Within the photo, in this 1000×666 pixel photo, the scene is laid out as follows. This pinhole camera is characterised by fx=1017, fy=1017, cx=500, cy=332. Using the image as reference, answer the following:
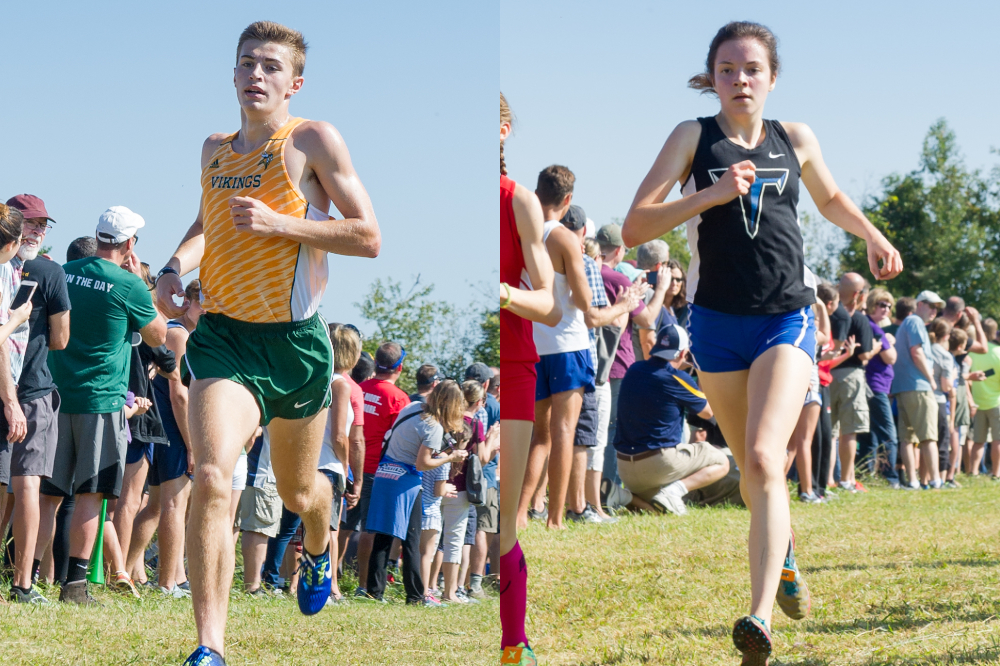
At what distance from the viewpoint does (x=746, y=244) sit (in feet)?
12.9

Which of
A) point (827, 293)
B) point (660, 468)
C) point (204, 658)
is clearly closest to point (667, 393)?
point (660, 468)

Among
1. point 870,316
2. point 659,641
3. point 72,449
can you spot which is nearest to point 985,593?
point 659,641

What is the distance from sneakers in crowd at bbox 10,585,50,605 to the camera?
19.0 feet

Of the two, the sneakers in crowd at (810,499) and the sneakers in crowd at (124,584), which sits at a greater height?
the sneakers in crowd at (810,499)

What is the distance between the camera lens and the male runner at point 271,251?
3828mm

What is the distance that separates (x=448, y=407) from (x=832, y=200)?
3.69 m

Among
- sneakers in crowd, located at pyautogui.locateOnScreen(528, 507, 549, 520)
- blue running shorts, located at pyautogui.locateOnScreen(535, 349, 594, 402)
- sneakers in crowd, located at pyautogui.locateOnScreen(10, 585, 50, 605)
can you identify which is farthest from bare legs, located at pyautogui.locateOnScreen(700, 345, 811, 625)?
sneakers in crowd, located at pyautogui.locateOnScreen(528, 507, 549, 520)

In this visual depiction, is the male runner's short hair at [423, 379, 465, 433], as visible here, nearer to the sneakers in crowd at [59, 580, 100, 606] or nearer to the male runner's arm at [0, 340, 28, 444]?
the sneakers in crowd at [59, 580, 100, 606]

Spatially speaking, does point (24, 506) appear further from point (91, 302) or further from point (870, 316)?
point (870, 316)

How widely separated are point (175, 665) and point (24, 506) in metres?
2.34

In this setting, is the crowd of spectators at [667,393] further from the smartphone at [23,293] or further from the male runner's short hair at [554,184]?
the smartphone at [23,293]

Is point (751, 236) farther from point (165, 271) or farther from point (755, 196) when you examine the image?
point (165, 271)

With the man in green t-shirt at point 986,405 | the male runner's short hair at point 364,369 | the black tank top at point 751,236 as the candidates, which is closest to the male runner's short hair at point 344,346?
the male runner's short hair at point 364,369

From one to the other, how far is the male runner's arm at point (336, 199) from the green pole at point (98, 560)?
3592 mm
